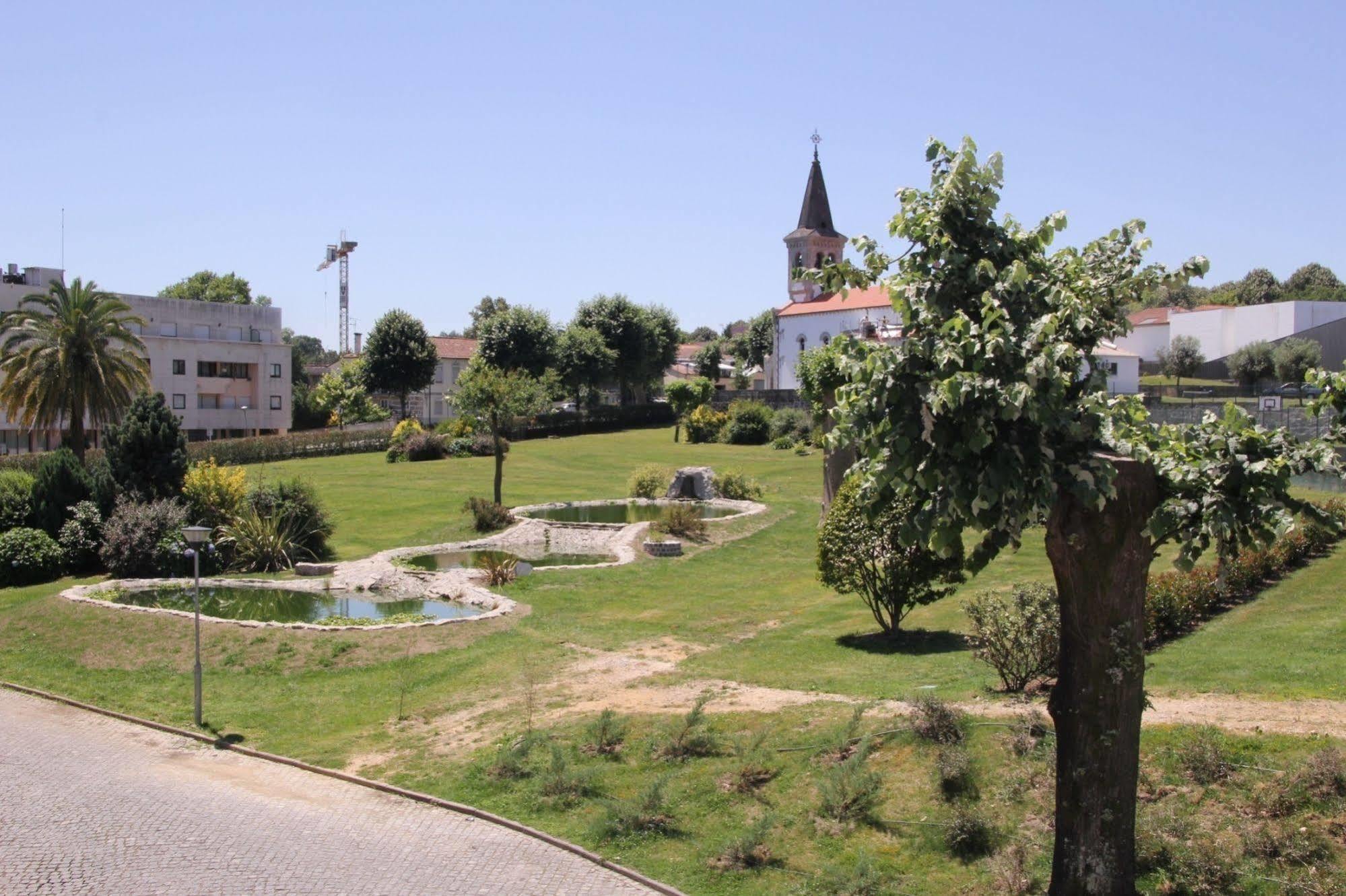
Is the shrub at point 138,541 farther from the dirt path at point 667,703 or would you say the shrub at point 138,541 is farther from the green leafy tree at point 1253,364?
the green leafy tree at point 1253,364

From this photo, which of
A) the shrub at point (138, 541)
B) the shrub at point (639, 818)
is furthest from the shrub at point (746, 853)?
the shrub at point (138, 541)

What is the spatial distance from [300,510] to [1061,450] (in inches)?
963

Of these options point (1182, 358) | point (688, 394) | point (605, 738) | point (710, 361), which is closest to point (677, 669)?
point (605, 738)

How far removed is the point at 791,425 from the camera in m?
58.2

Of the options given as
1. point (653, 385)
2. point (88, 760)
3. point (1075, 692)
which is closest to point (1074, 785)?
point (1075, 692)

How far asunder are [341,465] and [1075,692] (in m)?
46.2

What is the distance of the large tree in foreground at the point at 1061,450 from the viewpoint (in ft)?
25.8

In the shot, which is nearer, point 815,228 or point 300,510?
point 300,510

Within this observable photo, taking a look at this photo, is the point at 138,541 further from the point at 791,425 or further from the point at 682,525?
the point at 791,425

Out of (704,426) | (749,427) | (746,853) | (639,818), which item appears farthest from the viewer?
(704,426)

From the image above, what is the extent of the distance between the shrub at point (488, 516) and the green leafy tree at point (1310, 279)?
11421 cm

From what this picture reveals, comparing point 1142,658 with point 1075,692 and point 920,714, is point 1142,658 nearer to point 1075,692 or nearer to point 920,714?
point 1075,692

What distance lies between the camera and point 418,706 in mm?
16531

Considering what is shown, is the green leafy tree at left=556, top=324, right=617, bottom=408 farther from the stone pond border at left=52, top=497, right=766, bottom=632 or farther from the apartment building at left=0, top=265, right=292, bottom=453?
the stone pond border at left=52, top=497, right=766, bottom=632
